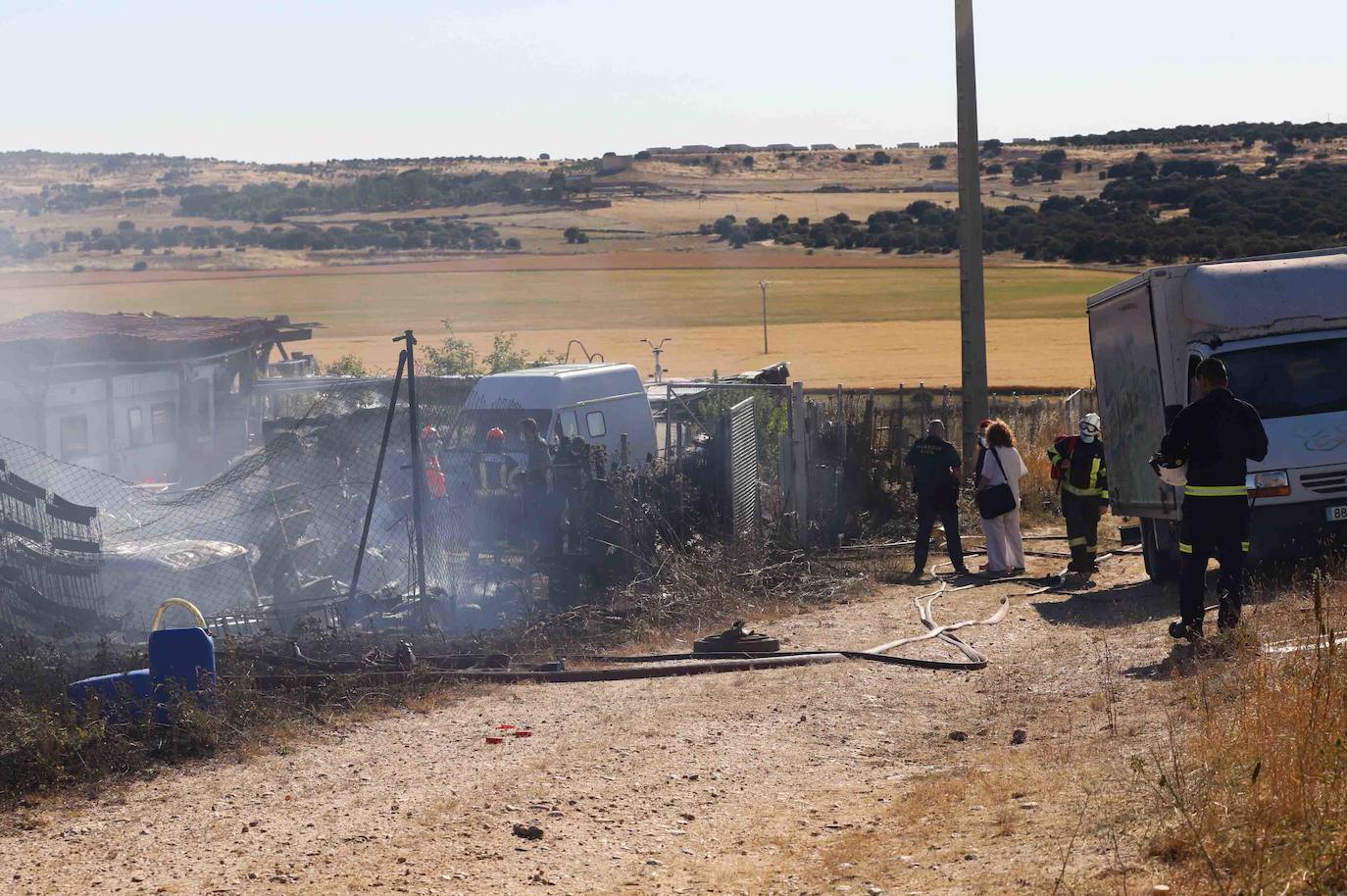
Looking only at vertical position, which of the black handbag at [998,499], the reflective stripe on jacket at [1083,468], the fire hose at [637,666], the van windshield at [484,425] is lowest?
the fire hose at [637,666]

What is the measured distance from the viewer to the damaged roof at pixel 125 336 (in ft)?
50.8

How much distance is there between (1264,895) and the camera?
4.28 metres

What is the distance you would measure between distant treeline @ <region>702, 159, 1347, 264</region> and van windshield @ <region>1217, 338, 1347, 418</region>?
49.8m

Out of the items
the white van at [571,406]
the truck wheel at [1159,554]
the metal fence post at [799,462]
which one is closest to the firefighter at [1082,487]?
the truck wheel at [1159,554]

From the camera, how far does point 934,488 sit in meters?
14.2

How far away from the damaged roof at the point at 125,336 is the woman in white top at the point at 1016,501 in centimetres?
975

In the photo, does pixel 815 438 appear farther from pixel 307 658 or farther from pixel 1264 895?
pixel 1264 895

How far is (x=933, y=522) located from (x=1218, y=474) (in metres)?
5.45

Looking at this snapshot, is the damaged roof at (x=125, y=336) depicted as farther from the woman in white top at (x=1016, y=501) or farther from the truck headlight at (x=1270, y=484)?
the truck headlight at (x=1270, y=484)

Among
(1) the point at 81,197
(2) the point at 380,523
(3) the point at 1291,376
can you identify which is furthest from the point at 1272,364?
(1) the point at 81,197

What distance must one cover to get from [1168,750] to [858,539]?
942 cm

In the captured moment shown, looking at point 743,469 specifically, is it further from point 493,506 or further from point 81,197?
point 81,197

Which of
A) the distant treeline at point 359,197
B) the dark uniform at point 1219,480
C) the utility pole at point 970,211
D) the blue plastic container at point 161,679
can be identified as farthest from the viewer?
the distant treeline at point 359,197

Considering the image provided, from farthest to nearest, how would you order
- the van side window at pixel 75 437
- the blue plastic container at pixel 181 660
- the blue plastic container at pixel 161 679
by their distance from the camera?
the van side window at pixel 75 437 < the blue plastic container at pixel 181 660 < the blue plastic container at pixel 161 679
